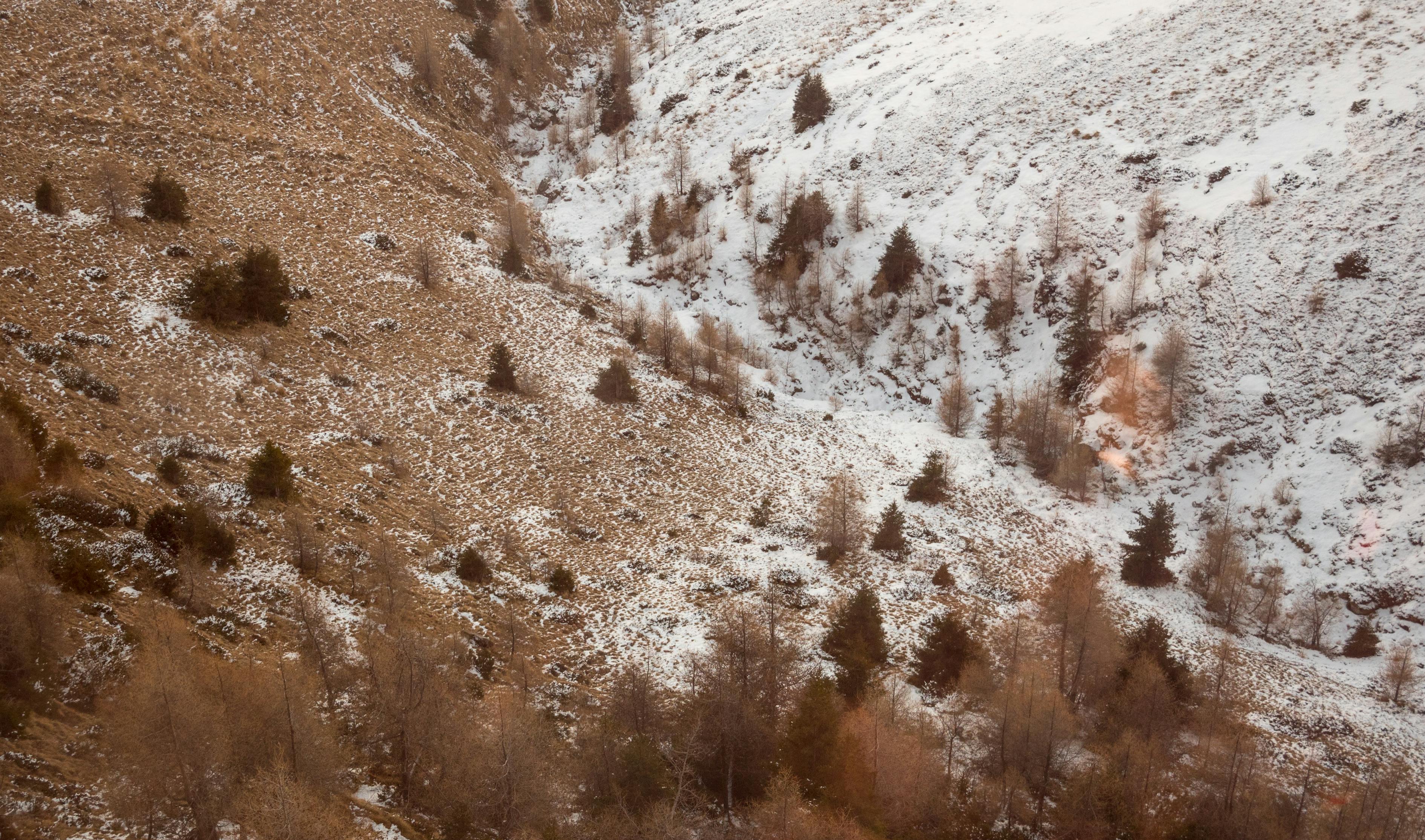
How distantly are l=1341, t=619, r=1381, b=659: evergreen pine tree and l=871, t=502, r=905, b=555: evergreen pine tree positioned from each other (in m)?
19.4

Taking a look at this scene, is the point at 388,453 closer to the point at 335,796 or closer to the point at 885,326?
the point at 335,796

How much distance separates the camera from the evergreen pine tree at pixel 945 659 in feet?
99.4

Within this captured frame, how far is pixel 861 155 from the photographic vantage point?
6175cm

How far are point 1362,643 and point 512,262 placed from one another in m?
48.3

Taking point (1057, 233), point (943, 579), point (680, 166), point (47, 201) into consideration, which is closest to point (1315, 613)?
point (943, 579)

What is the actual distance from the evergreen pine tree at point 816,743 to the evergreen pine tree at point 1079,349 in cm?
3072

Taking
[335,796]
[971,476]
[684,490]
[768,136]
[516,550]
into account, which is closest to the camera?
[335,796]

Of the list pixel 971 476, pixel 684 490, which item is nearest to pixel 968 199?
pixel 971 476

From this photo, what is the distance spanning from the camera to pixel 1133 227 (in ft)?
167

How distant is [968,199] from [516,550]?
1659 inches

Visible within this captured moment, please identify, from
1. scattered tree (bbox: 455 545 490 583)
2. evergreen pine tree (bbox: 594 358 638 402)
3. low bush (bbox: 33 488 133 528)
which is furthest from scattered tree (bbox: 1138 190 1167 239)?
low bush (bbox: 33 488 133 528)

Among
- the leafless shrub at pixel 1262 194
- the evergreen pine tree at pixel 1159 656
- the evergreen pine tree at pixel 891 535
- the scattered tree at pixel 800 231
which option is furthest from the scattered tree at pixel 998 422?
the leafless shrub at pixel 1262 194

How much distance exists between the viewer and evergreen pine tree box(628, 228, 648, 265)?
5856 centimetres

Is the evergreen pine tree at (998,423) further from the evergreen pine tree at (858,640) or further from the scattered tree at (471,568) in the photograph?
the scattered tree at (471,568)
